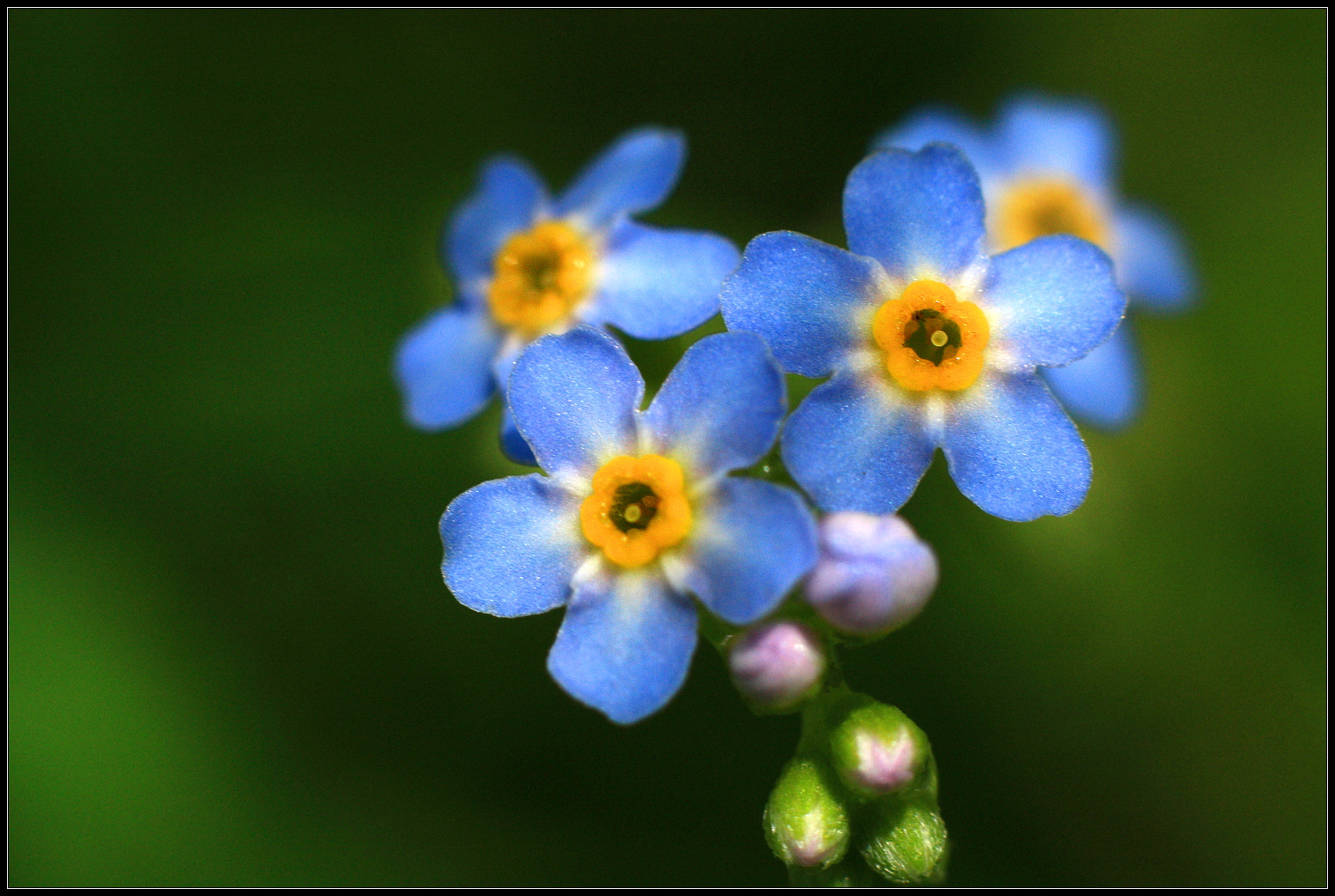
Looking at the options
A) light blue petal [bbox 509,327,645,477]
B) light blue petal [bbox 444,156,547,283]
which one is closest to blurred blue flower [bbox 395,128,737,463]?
light blue petal [bbox 444,156,547,283]

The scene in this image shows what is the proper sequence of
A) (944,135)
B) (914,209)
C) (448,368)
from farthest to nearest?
1. (944,135)
2. (448,368)
3. (914,209)

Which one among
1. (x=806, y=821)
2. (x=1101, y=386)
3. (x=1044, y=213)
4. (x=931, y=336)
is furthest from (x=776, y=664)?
(x=1044, y=213)

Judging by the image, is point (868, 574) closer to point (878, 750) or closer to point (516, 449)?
point (878, 750)

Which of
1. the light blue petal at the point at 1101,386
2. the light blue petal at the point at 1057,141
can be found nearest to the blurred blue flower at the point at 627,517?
the light blue petal at the point at 1101,386

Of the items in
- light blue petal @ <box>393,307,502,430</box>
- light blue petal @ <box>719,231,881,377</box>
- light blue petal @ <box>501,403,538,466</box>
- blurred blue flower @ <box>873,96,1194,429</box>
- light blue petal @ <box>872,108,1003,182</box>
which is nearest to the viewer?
light blue petal @ <box>719,231,881,377</box>

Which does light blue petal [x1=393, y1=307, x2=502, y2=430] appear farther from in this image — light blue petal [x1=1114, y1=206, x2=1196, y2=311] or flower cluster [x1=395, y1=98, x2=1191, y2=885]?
light blue petal [x1=1114, y1=206, x2=1196, y2=311]

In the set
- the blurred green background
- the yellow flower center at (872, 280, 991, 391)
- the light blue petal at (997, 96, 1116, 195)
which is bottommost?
the blurred green background

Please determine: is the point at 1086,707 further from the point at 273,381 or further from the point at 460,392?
the point at 273,381
